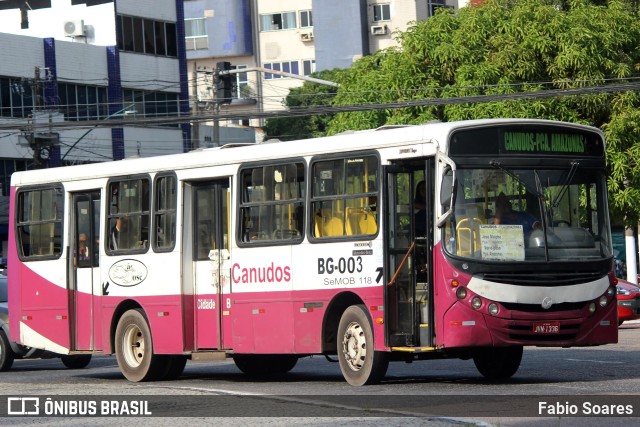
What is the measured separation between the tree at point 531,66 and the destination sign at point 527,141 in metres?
18.5

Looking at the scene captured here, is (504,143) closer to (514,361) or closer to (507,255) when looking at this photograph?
(507,255)

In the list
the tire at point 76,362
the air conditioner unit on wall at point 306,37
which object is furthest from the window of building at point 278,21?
the tire at point 76,362

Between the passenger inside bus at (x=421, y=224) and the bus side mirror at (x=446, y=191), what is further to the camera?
the passenger inside bus at (x=421, y=224)

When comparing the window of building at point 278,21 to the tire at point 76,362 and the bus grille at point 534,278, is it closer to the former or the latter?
the tire at point 76,362

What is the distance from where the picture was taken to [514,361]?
17.4 metres

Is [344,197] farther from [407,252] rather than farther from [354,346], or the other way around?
[354,346]

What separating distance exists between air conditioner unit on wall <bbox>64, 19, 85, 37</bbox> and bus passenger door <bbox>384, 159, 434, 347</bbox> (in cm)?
4379

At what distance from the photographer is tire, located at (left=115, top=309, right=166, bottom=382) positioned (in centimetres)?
1939

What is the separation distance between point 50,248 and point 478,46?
18936 mm

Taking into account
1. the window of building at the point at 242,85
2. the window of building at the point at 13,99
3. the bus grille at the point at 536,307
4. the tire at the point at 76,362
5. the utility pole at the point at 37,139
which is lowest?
the tire at the point at 76,362

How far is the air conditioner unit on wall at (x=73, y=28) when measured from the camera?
58.2 m

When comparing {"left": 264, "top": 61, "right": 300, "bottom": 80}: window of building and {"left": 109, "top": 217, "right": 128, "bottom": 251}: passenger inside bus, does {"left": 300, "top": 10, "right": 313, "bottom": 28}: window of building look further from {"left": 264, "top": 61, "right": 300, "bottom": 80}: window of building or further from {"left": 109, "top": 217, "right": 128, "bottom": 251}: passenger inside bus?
{"left": 109, "top": 217, "right": 128, "bottom": 251}: passenger inside bus

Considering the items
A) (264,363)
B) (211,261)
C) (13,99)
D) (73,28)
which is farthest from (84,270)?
(73,28)

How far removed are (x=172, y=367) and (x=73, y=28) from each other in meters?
40.4
